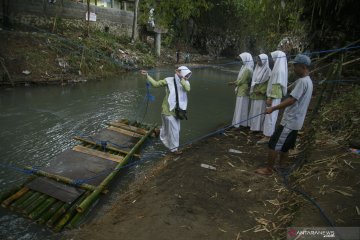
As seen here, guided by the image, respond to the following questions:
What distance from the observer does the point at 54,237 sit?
→ 15.1 feet

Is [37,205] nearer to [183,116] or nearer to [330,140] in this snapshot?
[183,116]

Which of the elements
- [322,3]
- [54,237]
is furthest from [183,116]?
[322,3]

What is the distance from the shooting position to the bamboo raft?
484 cm

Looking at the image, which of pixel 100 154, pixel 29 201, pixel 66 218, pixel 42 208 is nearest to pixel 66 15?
pixel 100 154

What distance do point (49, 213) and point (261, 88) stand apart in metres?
5.45

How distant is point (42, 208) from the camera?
16.0 ft

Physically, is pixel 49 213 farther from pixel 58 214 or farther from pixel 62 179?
pixel 62 179

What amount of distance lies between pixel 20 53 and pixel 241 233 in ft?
45.2

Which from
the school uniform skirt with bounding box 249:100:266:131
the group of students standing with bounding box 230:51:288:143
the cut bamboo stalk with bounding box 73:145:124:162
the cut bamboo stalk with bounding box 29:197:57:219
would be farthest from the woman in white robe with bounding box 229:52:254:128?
the cut bamboo stalk with bounding box 29:197:57:219

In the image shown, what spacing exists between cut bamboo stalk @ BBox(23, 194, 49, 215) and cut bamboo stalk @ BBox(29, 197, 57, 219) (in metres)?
0.05

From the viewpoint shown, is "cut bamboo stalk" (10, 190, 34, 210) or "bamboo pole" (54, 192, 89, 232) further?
"cut bamboo stalk" (10, 190, 34, 210)

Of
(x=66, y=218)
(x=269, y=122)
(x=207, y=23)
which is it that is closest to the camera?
(x=66, y=218)

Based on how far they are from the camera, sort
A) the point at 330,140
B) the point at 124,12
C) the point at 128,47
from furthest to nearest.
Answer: the point at 124,12
the point at 128,47
the point at 330,140

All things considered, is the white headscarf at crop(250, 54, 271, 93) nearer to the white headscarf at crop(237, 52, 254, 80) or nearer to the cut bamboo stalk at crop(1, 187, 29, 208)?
the white headscarf at crop(237, 52, 254, 80)
